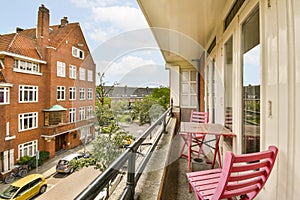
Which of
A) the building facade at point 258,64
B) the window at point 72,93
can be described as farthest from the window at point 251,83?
the window at point 72,93

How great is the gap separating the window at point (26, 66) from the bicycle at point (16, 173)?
226cm

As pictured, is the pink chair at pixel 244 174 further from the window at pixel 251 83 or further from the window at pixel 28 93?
the window at pixel 28 93

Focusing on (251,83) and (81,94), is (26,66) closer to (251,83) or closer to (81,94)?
(81,94)

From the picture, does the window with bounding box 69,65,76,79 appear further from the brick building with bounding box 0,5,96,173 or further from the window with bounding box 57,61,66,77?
the window with bounding box 57,61,66,77

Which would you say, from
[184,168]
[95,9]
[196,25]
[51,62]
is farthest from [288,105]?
[95,9]

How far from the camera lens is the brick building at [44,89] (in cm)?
380

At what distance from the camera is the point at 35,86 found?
481 centimetres

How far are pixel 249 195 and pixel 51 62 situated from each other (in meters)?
6.03

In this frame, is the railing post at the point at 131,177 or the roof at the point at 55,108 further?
the roof at the point at 55,108

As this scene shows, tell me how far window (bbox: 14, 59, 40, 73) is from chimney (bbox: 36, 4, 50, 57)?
453 mm

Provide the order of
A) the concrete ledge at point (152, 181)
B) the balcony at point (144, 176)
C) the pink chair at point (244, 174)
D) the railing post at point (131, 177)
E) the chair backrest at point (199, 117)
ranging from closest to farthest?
1. the balcony at point (144, 176)
2. the pink chair at point (244, 174)
3. the railing post at point (131, 177)
4. the concrete ledge at point (152, 181)
5. the chair backrest at point (199, 117)

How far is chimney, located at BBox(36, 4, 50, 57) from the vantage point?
205 inches

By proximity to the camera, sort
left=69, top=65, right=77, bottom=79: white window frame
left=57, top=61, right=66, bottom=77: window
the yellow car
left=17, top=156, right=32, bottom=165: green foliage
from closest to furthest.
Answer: the yellow car < left=17, top=156, right=32, bottom=165: green foliage < left=57, top=61, right=66, bottom=77: window < left=69, top=65, right=77, bottom=79: white window frame

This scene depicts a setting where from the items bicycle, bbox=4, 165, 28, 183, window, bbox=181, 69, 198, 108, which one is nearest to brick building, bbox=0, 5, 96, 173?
bicycle, bbox=4, 165, 28, 183
